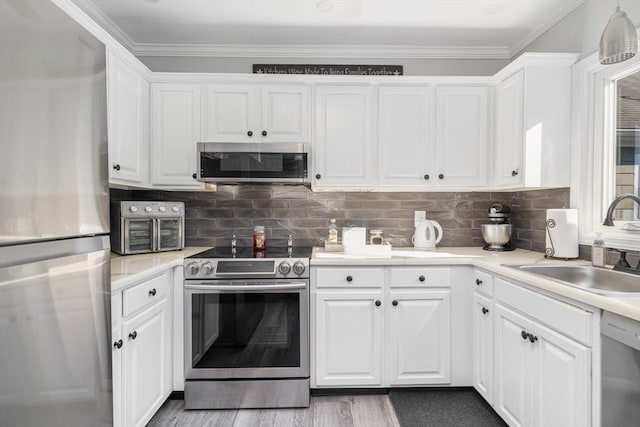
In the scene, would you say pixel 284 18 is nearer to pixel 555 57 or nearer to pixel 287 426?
pixel 555 57

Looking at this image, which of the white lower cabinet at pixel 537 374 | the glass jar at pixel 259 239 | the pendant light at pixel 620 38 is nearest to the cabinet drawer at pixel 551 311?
the white lower cabinet at pixel 537 374

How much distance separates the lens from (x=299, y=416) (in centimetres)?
221

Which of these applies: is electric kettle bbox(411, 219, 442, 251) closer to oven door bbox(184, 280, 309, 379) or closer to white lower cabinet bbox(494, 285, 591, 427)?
white lower cabinet bbox(494, 285, 591, 427)

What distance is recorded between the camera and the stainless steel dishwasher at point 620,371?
121 centimetres

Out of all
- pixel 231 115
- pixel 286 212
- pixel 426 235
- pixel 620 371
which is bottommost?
pixel 620 371

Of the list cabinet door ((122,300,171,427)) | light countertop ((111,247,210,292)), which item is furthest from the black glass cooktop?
cabinet door ((122,300,171,427))

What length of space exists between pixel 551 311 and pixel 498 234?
1.20 meters

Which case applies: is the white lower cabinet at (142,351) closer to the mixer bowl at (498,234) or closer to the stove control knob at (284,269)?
the stove control knob at (284,269)

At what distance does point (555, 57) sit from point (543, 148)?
1.89 feet

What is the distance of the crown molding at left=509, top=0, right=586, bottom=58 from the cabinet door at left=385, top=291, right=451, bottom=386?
6.59ft

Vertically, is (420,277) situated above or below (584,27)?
below

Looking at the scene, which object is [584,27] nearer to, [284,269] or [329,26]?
[329,26]

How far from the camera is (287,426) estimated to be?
2.11m

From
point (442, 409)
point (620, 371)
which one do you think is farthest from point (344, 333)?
point (620, 371)
